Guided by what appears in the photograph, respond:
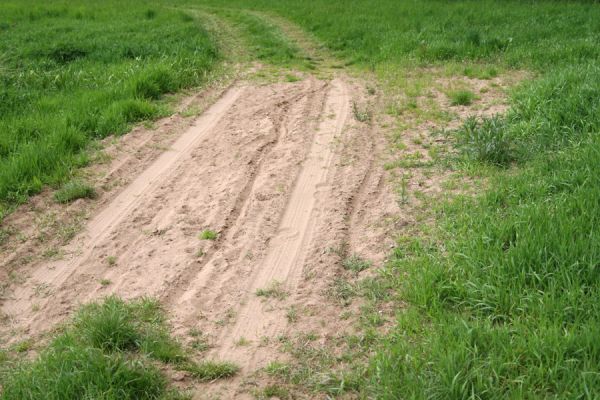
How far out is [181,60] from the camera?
11.1m

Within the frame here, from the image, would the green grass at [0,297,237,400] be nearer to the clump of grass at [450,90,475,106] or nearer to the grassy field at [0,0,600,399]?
the grassy field at [0,0,600,399]

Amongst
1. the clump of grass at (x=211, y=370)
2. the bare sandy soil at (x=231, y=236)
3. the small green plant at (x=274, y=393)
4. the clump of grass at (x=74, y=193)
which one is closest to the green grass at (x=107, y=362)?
the clump of grass at (x=211, y=370)

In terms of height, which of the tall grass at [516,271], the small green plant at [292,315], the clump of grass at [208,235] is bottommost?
the small green plant at [292,315]

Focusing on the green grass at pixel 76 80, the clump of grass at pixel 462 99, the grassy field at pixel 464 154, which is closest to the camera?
the grassy field at pixel 464 154

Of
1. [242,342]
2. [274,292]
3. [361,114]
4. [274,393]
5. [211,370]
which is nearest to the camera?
[274,393]

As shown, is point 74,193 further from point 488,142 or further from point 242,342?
point 488,142

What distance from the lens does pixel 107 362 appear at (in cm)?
366

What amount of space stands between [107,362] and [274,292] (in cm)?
144

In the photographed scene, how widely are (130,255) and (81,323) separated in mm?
1158

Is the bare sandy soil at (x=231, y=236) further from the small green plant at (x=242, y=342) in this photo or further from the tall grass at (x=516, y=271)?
the tall grass at (x=516, y=271)

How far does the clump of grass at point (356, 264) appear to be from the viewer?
4.85 metres

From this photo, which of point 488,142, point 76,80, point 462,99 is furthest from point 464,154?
point 76,80

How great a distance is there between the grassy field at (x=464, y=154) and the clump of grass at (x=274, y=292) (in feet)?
2.80

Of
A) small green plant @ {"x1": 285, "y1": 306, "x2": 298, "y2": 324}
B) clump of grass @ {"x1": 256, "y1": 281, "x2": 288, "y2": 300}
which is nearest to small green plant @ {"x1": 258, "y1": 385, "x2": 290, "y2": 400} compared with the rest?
small green plant @ {"x1": 285, "y1": 306, "x2": 298, "y2": 324}
